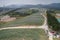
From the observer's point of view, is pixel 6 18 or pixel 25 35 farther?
pixel 6 18

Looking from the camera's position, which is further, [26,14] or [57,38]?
[26,14]

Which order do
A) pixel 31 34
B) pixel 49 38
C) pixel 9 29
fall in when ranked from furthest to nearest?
pixel 9 29, pixel 31 34, pixel 49 38

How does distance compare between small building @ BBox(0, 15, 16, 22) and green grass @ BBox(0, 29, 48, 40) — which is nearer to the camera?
green grass @ BBox(0, 29, 48, 40)

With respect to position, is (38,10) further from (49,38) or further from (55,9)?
(49,38)

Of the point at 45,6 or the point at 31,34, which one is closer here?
the point at 31,34

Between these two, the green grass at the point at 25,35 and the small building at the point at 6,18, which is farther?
the small building at the point at 6,18

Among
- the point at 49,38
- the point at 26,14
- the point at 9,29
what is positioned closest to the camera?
the point at 49,38

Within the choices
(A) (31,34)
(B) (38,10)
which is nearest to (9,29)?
(A) (31,34)

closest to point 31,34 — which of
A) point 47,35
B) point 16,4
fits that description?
point 47,35

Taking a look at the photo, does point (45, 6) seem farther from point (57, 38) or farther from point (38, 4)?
point (57, 38)
